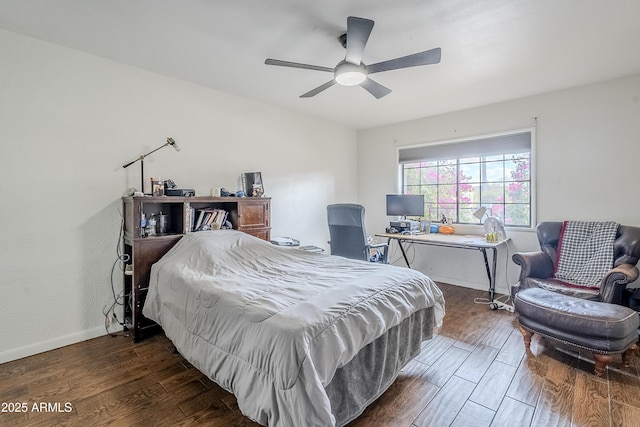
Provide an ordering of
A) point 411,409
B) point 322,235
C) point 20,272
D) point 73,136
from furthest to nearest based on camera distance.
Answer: point 322,235
point 73,136
point 20,272
point 411,409

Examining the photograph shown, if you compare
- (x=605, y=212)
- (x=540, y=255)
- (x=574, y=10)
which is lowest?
(x=540, y=255)

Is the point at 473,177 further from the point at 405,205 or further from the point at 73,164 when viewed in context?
the point at 73,164

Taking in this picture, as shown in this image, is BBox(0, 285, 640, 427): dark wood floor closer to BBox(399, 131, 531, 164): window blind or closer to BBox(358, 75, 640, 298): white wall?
BBox(358, 75, 640, 298): white wall

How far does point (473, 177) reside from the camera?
4379 millimetres

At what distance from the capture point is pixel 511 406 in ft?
5.91

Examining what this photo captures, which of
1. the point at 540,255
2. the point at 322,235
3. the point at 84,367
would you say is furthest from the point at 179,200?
the point at 540,255

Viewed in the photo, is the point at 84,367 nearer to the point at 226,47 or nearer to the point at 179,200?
the point at 179,200

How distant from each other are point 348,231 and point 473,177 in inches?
88.6

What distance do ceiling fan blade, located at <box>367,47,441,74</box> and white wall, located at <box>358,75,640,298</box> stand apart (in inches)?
96.6

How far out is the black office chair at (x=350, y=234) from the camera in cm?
338

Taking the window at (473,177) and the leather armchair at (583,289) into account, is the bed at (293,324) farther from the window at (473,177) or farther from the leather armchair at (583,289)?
the window at (473,177)

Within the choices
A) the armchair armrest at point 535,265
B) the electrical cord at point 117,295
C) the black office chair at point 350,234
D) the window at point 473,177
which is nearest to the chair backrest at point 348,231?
the black office chair at point 350,234

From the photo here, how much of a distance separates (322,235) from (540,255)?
2.88 m

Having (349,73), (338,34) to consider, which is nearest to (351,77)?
(349,73)
